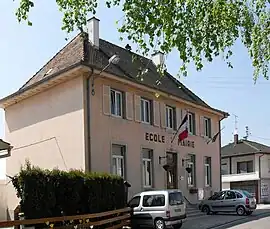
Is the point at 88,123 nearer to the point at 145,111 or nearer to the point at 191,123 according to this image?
the point at 145,111

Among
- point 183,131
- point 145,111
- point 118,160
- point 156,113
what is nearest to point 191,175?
point 183,131

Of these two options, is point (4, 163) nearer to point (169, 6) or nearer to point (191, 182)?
point (191, 182)

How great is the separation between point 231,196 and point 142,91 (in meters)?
8.11

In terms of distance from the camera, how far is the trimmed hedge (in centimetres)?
1425

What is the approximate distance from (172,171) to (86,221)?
1296 centimetres

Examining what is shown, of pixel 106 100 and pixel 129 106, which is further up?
pixel 106 100

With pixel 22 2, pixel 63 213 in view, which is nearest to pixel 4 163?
pixel 63 213

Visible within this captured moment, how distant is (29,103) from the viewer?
23828 mm

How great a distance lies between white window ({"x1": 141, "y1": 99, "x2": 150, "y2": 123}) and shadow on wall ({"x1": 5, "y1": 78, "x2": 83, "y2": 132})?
192 inches

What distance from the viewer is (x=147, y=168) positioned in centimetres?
2475

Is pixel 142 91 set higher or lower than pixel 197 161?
higher

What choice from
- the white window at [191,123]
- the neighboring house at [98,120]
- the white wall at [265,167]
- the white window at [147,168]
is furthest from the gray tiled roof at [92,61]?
the white wall at [265,167]

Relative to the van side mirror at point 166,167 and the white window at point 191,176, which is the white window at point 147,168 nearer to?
the van side mirror at point 166,167

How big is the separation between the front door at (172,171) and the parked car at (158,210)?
23.7 ft
